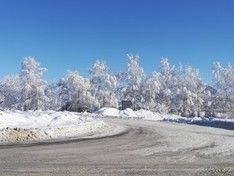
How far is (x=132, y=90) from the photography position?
9950 centimetres

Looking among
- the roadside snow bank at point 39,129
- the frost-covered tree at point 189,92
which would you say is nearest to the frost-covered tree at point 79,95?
the frost-covered tree at point 189,92

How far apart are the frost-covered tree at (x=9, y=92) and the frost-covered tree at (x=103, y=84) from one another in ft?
75.8

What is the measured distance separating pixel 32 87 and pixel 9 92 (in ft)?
69.3

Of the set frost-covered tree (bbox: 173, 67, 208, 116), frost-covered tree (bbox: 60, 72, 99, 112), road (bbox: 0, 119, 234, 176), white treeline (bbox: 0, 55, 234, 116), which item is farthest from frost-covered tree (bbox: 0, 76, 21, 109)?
road (bbox: 0, 119, 234, 176)

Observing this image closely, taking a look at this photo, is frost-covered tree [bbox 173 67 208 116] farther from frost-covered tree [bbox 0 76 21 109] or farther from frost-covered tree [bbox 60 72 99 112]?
frost-covered tree [bbox 0 76 21 109]

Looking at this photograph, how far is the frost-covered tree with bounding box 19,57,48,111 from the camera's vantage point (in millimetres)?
99062

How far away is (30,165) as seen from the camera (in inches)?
559

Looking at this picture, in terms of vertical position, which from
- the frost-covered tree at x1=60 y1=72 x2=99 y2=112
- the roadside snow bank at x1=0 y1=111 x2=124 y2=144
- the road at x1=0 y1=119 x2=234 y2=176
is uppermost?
the frost-covered tree at x1=60 y1=72 x2=99 y2=112

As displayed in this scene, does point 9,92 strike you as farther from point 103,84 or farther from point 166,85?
point 166,85

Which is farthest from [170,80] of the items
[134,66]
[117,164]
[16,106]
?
[117,164]

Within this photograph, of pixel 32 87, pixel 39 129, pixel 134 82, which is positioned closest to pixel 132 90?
pixel 134 82

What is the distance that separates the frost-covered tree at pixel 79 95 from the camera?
91.5m

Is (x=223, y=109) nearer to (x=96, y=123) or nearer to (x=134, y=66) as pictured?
(x=134, y=66)

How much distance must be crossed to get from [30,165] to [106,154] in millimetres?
3468
